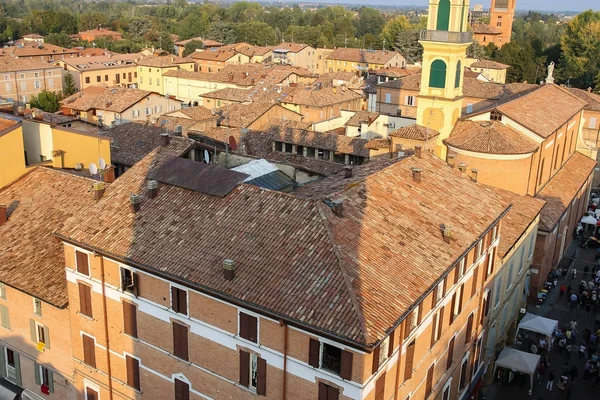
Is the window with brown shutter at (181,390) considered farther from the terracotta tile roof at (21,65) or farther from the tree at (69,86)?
the tree at (69,86)

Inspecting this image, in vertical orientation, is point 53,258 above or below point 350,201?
below

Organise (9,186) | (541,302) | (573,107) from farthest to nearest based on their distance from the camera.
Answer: (573,107), (541,302), (9,186)

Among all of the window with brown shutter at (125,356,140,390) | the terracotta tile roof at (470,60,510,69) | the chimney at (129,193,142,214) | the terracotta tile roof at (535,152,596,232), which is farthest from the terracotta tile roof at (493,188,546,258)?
the terracotta tile roof at (470,60,510,69)

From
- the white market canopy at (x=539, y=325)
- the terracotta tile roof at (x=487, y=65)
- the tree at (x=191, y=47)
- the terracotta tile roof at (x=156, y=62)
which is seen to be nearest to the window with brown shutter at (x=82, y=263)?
the white market canopy at (x=539, y=325)

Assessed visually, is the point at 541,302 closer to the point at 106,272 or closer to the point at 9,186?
the point at 106,272

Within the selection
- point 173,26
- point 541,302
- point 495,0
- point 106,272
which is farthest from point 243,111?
point 173,26

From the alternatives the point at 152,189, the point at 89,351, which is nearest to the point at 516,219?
the point at 152,189

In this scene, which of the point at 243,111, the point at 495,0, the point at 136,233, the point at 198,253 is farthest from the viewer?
the point at 495,0
